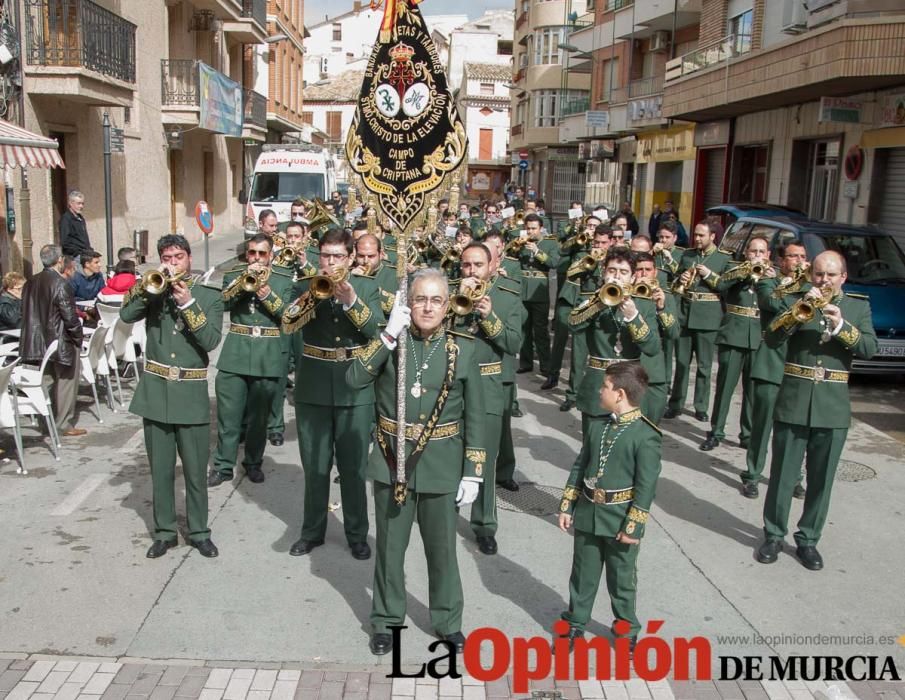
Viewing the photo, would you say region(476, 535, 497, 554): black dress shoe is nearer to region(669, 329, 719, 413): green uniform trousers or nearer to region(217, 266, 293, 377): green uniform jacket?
region(217, 266, 293, 377): green uniform jacket

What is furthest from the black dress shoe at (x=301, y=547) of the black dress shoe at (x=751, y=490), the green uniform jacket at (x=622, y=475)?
the black dress shoe at (x=751, y=490)

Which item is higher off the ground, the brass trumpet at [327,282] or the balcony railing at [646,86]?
the balcony railing at [646,86]

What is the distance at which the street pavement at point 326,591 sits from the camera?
4.64m

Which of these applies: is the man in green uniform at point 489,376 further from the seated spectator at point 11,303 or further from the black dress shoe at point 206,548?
the seated spectator at point 11,303

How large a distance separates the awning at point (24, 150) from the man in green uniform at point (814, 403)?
8413mm

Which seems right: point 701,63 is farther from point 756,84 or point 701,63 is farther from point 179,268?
point 179,268

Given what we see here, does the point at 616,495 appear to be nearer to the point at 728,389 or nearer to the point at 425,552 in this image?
the point at 425,552

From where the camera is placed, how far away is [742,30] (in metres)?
22.8

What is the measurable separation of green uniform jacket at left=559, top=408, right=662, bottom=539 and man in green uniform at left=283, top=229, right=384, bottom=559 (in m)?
1.78

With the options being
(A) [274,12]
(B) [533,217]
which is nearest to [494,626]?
(B) [533,217]

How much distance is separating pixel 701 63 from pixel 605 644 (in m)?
19.2

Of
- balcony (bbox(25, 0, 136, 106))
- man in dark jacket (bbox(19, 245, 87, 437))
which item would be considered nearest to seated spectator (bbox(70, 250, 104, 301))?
man in dark jacket (bbox(19, 245, 87, 437))

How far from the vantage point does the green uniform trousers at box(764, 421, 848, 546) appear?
616cm

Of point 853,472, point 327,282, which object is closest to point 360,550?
point 327,282
